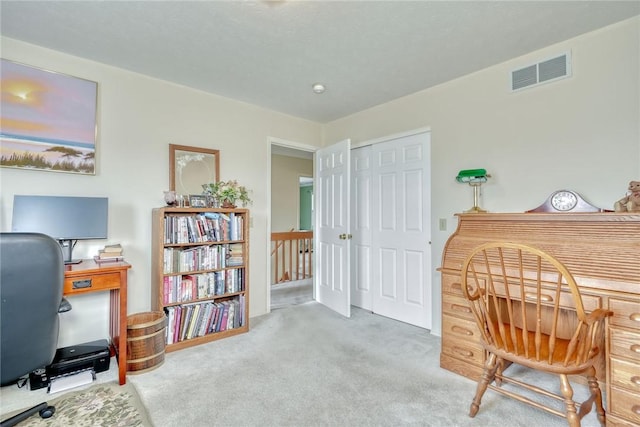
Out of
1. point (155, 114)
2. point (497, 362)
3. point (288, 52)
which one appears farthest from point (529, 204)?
point (155, 114)

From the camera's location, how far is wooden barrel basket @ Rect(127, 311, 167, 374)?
2.11 metres

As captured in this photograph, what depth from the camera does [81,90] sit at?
2348mm

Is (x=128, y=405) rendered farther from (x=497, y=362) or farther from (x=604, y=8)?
(x=604, y=8)

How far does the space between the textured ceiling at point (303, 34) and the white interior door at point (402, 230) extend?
2.58 ft

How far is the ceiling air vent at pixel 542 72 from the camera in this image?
7.00ft

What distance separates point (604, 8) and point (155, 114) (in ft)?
11.0

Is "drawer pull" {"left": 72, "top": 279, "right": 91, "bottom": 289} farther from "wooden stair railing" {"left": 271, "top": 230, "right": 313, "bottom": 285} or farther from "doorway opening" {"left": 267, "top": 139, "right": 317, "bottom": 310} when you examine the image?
"wooden stair railing" {"left": 271, "top": 230, "right": 313, "bottom": 285}

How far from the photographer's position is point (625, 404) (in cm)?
150

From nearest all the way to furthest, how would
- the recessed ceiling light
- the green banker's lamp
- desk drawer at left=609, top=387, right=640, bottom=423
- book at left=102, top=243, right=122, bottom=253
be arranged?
desk drawer at left=609, top=387, right=640, bottom=423, book at left=102, top=243, right=122, bottom=253, the green banker's lamp, the recessed ceiling light

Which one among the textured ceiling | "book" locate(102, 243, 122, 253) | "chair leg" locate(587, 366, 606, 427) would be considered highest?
the textured ceiling

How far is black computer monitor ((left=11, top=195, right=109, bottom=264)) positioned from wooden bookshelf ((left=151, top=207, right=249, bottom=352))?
41 cm

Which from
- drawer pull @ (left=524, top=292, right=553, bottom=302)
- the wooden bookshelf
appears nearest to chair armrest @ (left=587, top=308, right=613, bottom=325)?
drawer pull @ (left=524, top=292, right=553, bottom=302)

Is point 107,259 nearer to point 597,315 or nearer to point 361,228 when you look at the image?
point 361,228

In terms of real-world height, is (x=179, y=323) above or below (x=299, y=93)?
below
